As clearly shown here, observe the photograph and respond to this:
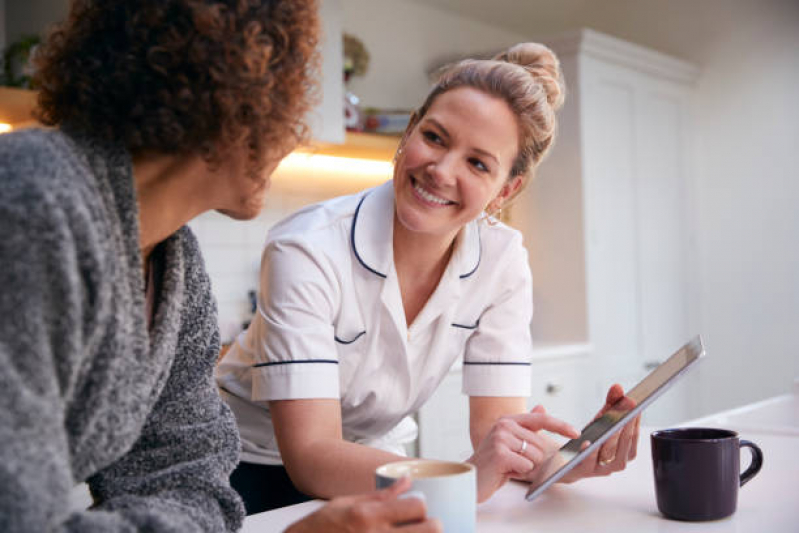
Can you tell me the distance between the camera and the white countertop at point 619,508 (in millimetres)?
894

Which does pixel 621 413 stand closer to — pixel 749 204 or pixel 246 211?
pixel 246 211

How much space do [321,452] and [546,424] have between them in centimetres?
31

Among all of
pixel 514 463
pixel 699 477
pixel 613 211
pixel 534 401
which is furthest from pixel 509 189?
pixel 613 211

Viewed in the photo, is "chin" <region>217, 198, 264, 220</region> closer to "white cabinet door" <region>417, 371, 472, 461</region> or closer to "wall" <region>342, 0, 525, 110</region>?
"white cabinet door" <region>417, 371, 472, 461</region>

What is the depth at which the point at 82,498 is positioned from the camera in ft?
6.79

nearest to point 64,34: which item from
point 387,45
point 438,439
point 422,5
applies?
point 438,439

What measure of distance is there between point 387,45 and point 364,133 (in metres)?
0.73

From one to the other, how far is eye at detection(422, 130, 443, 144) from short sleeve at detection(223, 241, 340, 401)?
28cm

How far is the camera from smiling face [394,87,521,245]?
4.34 feet

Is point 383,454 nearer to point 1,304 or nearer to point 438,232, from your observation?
point 438,232

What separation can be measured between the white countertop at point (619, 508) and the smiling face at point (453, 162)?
0.46 m

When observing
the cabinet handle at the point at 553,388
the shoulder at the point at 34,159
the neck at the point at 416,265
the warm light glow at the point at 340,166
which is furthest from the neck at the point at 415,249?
the cabinet handle at the point at 553,388

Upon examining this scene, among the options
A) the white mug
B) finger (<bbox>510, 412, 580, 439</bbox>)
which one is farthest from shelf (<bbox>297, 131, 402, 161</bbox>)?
the white mug

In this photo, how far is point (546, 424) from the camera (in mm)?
1053
